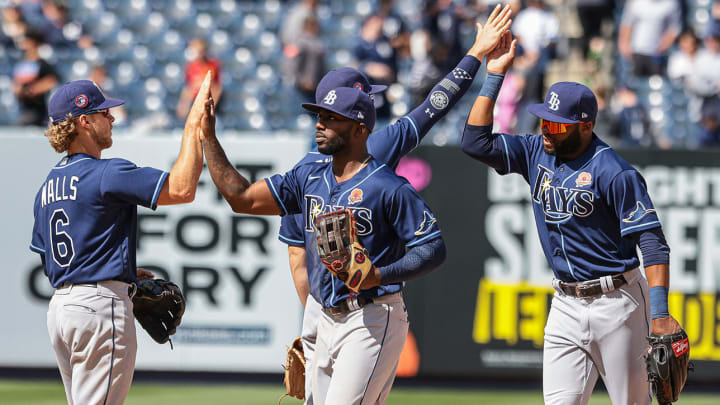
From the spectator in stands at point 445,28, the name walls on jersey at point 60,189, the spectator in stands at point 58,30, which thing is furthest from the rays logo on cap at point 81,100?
the spectator in stands at point 58,30

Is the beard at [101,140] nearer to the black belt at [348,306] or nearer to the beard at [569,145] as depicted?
the black belt at [348,306]

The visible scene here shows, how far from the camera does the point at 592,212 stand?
216 inches

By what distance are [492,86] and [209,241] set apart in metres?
4.54

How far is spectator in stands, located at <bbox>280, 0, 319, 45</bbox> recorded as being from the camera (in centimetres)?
1353

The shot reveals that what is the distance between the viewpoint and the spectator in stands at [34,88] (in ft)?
41.1

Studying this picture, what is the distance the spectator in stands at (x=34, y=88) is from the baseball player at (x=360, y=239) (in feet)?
26.6

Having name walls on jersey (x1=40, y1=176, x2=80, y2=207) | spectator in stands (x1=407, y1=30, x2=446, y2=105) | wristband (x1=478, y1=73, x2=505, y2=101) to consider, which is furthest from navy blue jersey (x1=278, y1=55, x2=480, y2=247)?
spectator in stands (x1=407, y1=30, x2=446, y2=105)

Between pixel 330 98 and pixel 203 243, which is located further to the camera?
pixel 203 243

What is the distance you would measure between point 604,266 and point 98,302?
2.66 metres

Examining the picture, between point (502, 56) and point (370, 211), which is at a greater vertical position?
point (502, 56)

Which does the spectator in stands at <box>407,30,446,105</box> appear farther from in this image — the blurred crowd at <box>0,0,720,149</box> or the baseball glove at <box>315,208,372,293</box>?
the baseball glove at <box>315,208,372,293</box>

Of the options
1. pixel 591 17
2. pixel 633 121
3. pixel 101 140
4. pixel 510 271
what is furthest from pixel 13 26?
pixel 101 140

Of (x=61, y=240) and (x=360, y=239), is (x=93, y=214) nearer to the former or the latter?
(x=61, y=240)

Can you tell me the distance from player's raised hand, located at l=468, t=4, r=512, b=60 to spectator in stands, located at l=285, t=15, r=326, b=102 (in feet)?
22.7
